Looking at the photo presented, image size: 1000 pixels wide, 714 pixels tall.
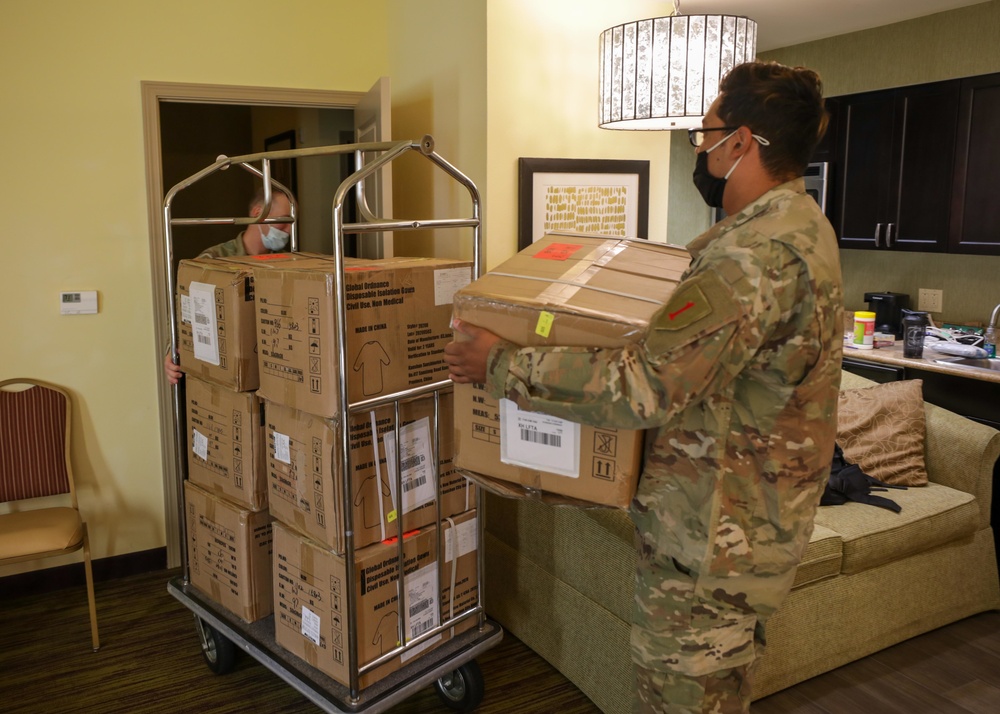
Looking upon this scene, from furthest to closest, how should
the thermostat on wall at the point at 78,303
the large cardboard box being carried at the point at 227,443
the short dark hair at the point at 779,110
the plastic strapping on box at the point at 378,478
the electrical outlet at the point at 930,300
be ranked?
the electrical outlet at the point at 930,300
the thermostat on wall at the point at 78,303
the large cardboard box being carried at the point at 227,443
the plastic strapping on box at the point at 378,478
the short dark hair at the point at 779,110

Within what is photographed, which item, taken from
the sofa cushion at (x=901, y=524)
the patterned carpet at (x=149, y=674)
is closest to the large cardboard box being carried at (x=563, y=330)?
the patterned carpet at (x=149, y=674)

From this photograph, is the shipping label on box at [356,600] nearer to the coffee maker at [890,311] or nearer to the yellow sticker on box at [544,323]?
the yellow sticker on box at [544,323]

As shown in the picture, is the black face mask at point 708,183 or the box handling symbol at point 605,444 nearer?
the box handling symbol at point 605,444

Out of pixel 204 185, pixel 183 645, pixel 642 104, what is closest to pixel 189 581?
pixel 183 645

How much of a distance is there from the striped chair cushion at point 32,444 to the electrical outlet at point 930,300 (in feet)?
13.4

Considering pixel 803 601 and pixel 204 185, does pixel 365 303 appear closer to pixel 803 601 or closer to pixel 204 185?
pixel 803 601

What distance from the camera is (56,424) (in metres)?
3.16

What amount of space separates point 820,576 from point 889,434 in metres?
0.85

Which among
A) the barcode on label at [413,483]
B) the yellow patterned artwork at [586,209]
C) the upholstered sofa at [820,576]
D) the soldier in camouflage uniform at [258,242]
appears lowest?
the upholstered sofa at [820,576]

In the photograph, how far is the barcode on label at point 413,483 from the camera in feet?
7.23

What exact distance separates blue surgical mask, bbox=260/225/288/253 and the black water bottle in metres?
2.79

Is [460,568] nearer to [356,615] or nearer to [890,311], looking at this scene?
[356,615]

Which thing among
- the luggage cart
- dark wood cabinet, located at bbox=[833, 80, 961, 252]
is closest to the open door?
the luggage cart

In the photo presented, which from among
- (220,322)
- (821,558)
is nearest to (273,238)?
(220,322)
